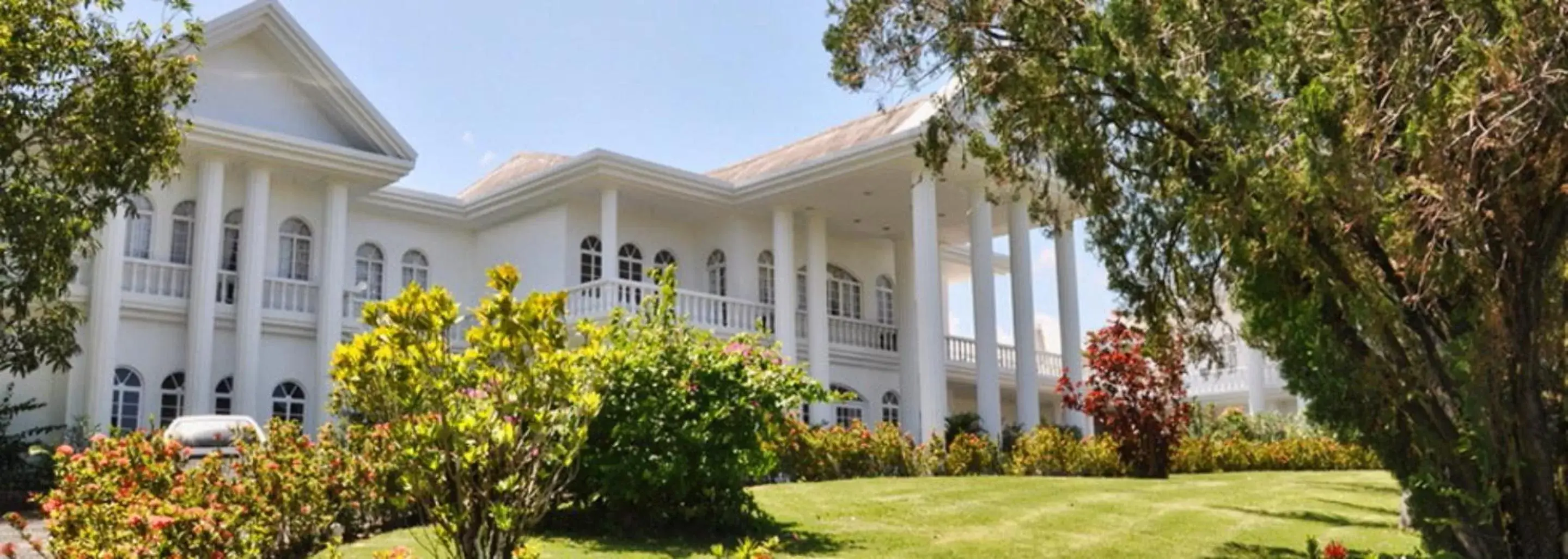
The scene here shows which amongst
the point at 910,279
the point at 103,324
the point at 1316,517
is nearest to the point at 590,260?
the point at 910,279

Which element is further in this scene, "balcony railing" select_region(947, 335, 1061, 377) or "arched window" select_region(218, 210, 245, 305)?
"balcony railing" select_region(947, 335, 1061, 377)

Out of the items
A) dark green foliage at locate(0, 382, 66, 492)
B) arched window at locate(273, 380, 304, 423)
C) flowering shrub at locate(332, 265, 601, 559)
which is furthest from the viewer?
arched window at locate(273, 380, 304, 423)

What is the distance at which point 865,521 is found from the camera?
1243 cm

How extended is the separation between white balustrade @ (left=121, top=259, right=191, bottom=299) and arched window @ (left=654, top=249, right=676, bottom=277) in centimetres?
907

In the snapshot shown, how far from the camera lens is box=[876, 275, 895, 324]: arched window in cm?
3002

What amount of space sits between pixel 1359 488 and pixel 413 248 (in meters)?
17.7

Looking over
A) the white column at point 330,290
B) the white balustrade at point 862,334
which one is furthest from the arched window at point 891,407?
the white column at point 330,290

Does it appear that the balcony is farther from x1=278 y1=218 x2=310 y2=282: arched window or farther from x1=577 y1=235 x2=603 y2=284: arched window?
x1=278 y1=218 x2=310 y2=282: arched window

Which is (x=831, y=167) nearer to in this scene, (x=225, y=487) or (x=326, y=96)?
(x=326, y=96)

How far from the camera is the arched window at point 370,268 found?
25000mm

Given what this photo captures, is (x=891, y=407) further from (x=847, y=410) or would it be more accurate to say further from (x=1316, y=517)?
(x=1316, y=517)

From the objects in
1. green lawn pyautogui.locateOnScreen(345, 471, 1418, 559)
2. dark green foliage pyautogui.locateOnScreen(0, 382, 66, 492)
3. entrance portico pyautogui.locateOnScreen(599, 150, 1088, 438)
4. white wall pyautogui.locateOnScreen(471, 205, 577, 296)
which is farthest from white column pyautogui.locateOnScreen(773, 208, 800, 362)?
dark green foliage pyautogui.locateOnScreen(0, 382, 66, 492)

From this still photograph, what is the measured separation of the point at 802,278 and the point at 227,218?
39.0 ft

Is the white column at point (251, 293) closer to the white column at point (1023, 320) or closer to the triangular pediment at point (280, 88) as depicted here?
the triangular pediment at point (280, 88)
